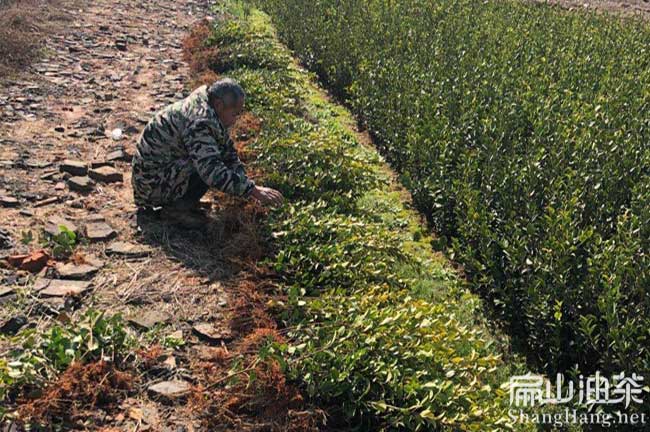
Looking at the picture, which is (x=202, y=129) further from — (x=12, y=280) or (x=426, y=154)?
(x=426, y=154)

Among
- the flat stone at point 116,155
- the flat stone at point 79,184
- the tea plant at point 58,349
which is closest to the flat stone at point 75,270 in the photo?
the tea plant at point 58,349

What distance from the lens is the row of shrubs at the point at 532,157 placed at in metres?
4.32

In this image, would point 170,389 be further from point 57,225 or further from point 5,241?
point 57,225

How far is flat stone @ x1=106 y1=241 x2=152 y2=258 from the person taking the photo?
4.85m

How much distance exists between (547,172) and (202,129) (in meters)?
3.08

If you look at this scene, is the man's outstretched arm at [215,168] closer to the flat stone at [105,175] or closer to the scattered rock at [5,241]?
the scattered rock at [5,241]

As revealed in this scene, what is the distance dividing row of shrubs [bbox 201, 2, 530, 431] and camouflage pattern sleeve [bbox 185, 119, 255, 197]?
42 cm

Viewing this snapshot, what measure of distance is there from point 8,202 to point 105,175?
3.24ft

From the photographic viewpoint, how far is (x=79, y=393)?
10.7 feet

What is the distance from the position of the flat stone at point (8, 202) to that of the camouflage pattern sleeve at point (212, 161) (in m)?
1.87

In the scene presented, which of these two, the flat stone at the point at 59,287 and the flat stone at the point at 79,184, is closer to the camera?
the flat stone at the point at 59,287

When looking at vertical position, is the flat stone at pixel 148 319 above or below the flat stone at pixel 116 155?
below

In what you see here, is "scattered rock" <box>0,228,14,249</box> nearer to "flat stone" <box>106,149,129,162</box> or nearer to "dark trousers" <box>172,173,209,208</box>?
"dark trousers" <box>172,173,209,208</box>

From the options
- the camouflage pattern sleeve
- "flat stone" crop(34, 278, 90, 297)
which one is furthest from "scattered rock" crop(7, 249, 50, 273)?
the camouflage pattern sleeve
